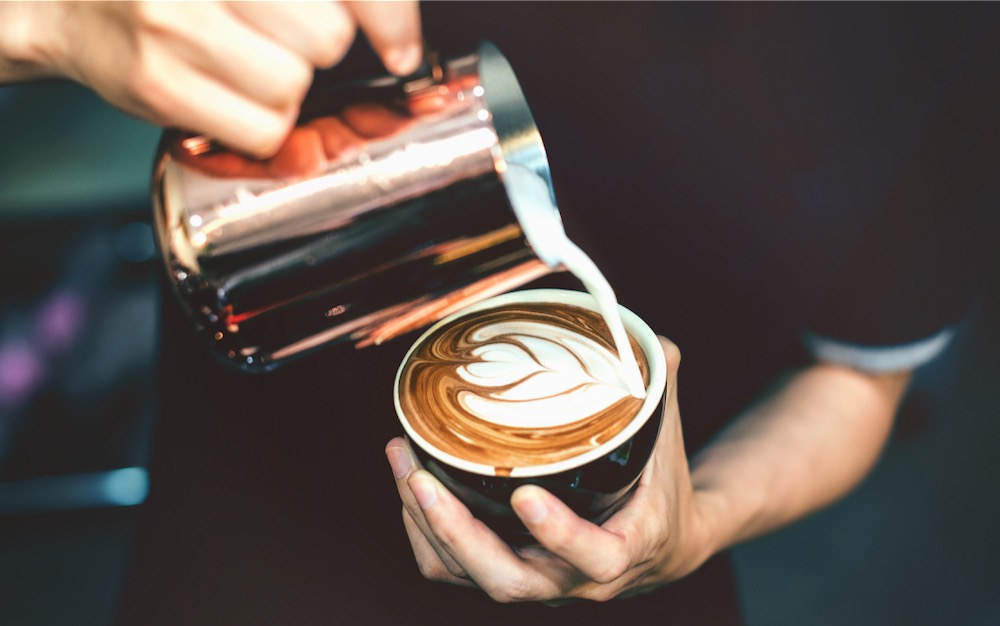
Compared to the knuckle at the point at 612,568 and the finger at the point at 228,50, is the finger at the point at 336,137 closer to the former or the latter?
the finger at the point at 228,50

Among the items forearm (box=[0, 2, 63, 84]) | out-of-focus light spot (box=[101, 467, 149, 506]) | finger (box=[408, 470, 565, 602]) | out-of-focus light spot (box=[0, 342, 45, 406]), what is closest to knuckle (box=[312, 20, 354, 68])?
forearm (box=[0, 2, 63, 84])

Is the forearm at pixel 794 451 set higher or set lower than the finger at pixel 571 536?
lower

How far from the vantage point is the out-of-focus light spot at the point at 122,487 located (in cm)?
189

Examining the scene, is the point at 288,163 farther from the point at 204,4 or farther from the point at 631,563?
the point at 631,563

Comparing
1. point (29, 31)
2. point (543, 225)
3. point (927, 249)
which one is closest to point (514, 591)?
point (543, 225)

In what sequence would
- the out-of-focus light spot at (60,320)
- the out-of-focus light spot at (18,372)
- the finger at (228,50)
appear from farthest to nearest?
the out-of-focus light spot at (60,320) < the out-of-focus light spot at (18,372) < the finger at (228,50)

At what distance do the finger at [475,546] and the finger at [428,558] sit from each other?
85mm

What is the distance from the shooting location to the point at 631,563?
67 cm

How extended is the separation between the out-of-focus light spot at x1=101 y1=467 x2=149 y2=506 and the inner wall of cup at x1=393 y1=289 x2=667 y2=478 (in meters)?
1.48

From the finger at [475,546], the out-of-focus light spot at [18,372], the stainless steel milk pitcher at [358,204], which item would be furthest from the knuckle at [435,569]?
the out-of-focus light spot at [18,372]

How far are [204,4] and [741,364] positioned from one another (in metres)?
0.99

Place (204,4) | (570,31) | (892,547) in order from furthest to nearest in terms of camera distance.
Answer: (892,547) < (570,31) < (204,4)

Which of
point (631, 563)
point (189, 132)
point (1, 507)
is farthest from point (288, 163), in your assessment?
point (1, 507)

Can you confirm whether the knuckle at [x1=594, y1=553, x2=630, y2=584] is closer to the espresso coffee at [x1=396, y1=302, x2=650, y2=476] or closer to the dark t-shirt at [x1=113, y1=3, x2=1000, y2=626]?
the espresso coffee at [x1=396, y1=302, x2=650, y2=476]
